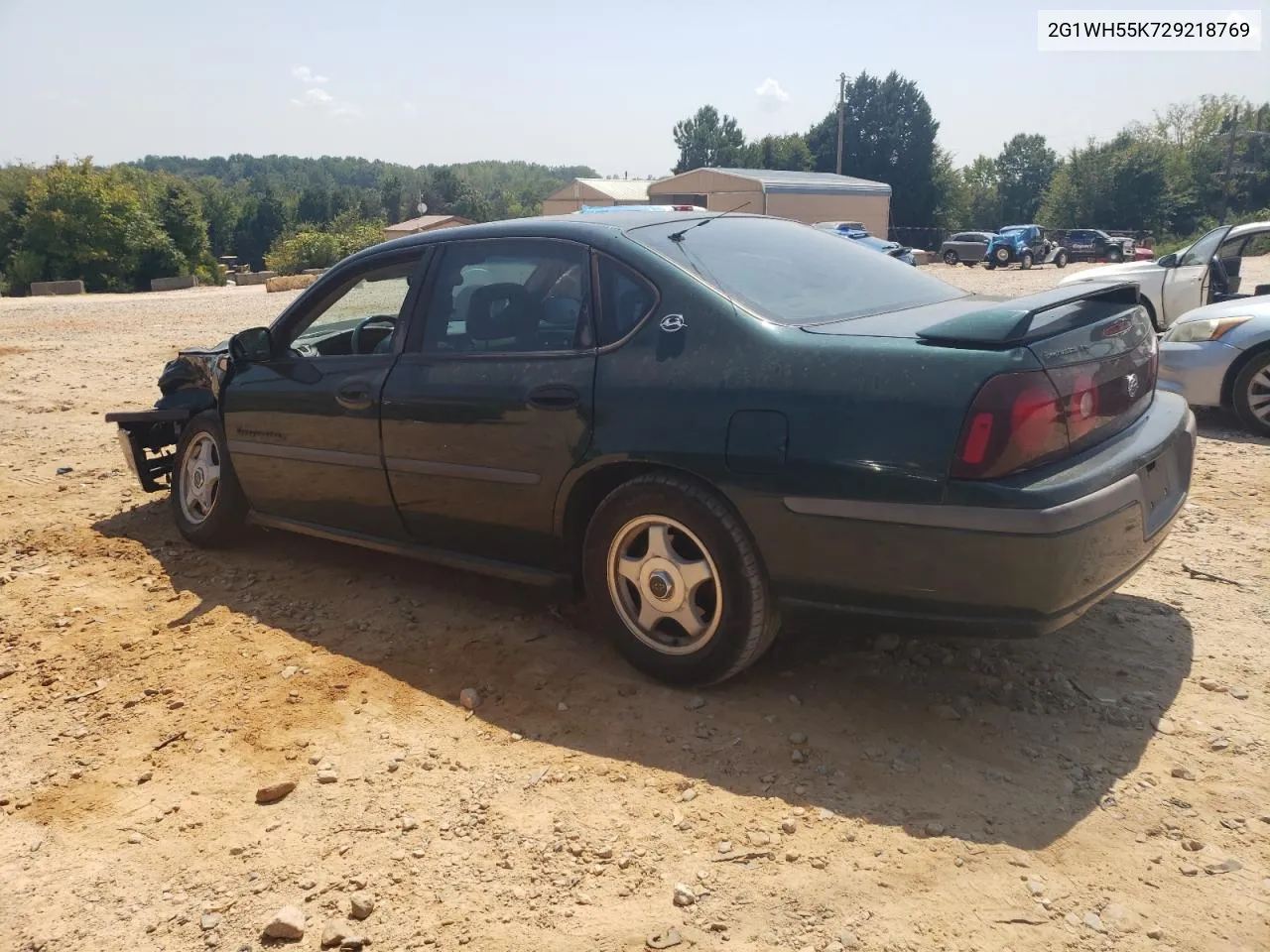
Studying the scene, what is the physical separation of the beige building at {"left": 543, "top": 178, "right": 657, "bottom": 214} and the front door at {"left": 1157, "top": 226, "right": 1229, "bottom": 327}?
1559 inches

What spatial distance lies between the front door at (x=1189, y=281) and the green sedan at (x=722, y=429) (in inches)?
290

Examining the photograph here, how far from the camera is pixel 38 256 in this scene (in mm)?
48969

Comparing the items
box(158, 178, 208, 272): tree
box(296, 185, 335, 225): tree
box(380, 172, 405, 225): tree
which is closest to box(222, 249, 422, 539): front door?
box(158, 178, 208, 272): tree

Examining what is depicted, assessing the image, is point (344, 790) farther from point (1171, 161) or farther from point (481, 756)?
point (1171, 161)

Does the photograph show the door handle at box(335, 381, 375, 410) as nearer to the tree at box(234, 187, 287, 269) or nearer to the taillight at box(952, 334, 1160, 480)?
the taillight at box(952, 334, 1160, 480)

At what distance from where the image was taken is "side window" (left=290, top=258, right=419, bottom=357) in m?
4.36

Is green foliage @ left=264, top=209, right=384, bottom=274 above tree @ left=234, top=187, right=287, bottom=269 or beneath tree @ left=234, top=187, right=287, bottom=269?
beneath

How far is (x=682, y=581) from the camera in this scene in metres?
3.38

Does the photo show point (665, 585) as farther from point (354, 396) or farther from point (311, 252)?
point (311, 252)

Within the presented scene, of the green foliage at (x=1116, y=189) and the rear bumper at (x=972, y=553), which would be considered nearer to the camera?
the rear bumper at (x=972, y=553)

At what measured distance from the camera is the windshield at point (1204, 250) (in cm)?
999

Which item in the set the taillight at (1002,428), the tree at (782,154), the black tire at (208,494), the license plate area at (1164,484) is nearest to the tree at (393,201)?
the tree at (782,154)

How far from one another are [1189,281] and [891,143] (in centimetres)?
7755

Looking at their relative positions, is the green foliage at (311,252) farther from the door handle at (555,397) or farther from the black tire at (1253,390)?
the door handle at (555,397)
